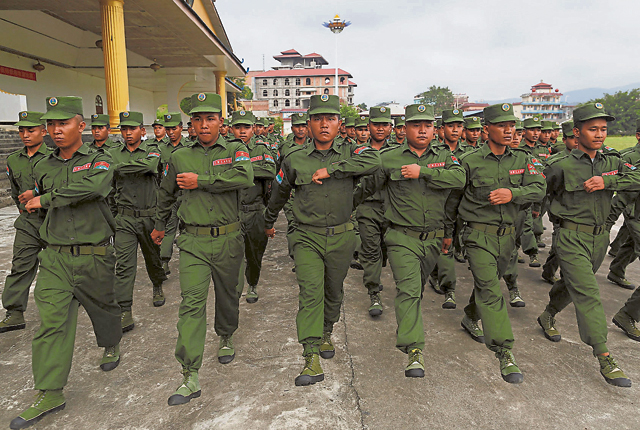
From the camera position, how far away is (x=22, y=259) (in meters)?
4.56

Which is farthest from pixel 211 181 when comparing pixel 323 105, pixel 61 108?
pixel 61 108

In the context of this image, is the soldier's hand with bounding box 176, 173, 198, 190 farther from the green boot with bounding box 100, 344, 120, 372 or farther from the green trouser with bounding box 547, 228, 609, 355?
the green trouser with bounding box 547, 228, 609, 355

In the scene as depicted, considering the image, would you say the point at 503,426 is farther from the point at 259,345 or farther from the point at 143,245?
the point at 143,245

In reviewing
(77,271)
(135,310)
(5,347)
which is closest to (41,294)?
(77,271)

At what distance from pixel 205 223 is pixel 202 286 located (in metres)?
0.54

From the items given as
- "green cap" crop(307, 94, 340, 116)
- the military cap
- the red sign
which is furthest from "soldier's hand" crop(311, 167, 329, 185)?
the red sign

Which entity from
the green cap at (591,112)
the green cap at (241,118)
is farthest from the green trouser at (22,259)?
the green cap at (591,112)

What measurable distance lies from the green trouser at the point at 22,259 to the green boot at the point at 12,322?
0.08 m

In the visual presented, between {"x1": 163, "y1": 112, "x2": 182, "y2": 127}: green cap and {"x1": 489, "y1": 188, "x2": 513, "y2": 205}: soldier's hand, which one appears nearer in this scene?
{"x1": 489, "y1": 188, "x2": 513, "y2": 205}: soldier's hand

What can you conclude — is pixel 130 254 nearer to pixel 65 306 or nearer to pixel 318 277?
pixel 65 306

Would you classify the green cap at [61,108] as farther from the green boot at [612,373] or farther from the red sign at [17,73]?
the red sign at [17,73]

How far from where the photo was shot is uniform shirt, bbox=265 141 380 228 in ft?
12.2

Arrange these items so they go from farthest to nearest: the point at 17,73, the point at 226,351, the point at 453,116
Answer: the point at 17,73
the point at 453,116
the point at 226,351

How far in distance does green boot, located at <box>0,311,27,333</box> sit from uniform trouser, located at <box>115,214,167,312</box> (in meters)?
1.15
